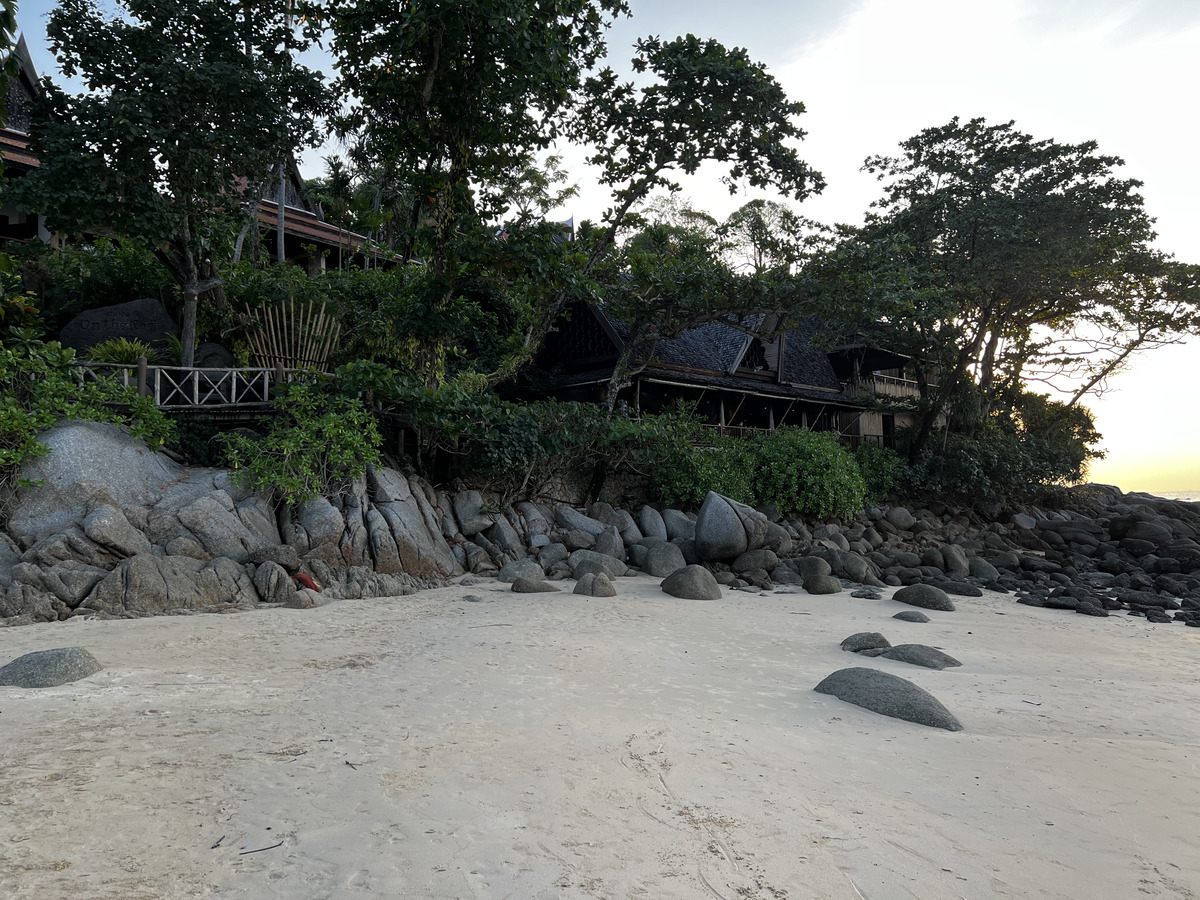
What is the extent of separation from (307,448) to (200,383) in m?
3.53

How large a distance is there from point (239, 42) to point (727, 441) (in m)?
14.2

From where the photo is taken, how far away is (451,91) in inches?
547

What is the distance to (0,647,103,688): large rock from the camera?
569cm

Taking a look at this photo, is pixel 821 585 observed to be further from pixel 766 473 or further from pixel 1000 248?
pixel 1000 248

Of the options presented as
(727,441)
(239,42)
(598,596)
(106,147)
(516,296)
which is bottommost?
(598,596)

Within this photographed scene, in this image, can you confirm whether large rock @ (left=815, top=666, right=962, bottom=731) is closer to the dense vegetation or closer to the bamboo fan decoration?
the dense vegetation

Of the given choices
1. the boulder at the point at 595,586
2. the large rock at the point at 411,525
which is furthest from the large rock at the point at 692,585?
the large rock at the point at 411,525

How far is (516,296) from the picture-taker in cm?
1878

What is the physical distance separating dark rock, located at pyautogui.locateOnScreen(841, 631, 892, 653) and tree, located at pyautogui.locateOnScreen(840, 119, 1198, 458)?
12286 millimetres

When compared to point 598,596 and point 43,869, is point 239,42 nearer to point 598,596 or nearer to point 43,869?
point 598,596

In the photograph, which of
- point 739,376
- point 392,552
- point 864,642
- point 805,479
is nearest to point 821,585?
point 864,642

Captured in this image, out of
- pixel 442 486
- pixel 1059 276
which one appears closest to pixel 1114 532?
pixel 1059 276

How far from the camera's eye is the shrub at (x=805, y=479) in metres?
18.7

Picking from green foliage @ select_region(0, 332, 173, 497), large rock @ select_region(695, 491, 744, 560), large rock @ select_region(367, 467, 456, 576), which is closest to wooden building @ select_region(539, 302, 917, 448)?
large rock @ select_region(695, 491, 744, 560)
